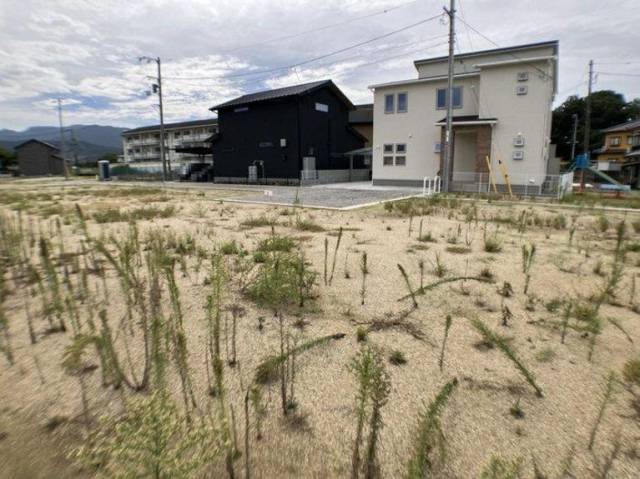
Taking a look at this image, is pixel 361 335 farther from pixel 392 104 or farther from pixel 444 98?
pixel 392 104

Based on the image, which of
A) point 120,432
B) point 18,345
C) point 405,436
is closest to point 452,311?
point 405,436

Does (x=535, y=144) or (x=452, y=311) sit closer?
(x=452, y=311)

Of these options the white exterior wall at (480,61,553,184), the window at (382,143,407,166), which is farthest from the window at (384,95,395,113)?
the white exterior wall at (480,61,553,184)

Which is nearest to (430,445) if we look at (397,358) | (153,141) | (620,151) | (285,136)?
(397,358)

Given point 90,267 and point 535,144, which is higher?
point 535,144

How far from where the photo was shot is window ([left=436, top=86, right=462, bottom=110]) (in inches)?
742

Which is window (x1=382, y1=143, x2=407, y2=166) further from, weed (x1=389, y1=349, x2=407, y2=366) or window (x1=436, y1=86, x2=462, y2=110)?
weed (x1=389, y1=349, x2=407, y2=366)

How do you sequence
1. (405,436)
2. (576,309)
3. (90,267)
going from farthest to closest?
(90,267), (576,309), (405,436)

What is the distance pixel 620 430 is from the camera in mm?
1709

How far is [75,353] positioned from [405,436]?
158 cm

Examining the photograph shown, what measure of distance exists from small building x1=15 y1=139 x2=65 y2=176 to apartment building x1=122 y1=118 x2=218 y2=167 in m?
13.1

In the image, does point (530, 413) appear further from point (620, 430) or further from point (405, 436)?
point (405, 436)

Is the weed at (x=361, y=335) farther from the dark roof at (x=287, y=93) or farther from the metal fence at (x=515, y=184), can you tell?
the dark roof at (x=287, y=93)

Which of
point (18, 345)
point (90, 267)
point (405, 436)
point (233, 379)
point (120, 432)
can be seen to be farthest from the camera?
point (90, 267)
